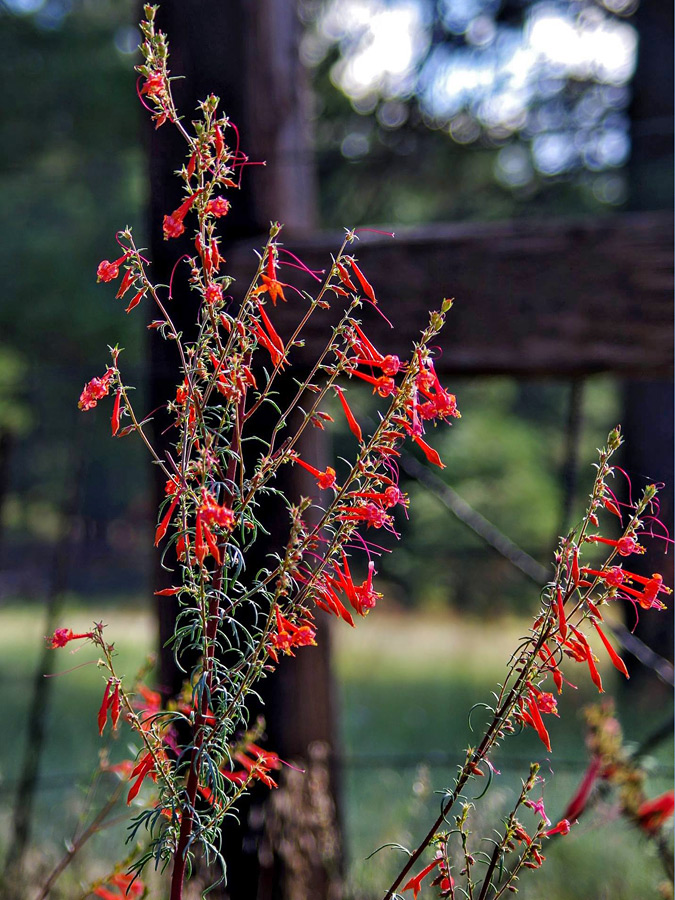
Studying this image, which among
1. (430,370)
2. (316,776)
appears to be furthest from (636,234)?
(316,776)

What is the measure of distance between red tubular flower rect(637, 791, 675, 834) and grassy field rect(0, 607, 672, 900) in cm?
9

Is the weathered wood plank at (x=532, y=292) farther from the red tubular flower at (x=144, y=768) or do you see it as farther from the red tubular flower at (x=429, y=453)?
the red tubular flower at (x=144, y=768)

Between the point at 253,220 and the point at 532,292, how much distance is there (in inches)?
27.3

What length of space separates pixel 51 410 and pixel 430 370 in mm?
10386

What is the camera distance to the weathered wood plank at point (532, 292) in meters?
1.90

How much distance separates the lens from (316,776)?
6.12ft

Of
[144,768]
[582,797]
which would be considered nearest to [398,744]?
[582,797]

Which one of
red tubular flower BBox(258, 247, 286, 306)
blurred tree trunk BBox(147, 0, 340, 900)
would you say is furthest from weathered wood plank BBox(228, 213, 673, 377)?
red tubular flower BBox(258, 247, 286, 306)

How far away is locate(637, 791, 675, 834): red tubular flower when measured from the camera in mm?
1440

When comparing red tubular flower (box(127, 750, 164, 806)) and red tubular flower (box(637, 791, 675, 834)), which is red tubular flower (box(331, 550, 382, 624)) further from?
red tubular flower (box(637, 791, 675, 834))

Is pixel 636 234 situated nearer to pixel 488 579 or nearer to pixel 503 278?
pixel 503 278

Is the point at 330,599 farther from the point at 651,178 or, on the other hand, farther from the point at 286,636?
the point at 651,178

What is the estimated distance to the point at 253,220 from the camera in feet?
7.01

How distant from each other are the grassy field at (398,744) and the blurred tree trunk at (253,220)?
24 centimetres
